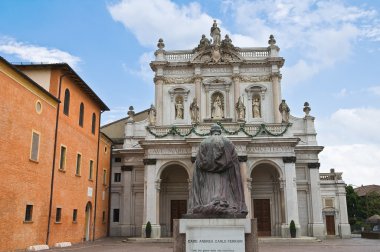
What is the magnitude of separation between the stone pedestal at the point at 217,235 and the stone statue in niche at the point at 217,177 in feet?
1.41

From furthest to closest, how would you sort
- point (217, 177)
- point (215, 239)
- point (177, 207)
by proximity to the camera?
point (177, 207)
point (217, 177)
point (215, 239)

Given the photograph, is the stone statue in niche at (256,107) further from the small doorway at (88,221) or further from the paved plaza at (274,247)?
the small doorway at (88,221)

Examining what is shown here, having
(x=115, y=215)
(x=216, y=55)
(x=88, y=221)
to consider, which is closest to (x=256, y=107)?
(x=216, y=55)

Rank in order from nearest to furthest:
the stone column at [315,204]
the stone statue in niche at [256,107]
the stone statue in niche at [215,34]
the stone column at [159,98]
A: the stone column at [315,204]
the stone statue in niche at [256,107]
the stone column at [159,98]
the stone statue in niche at [215,34]

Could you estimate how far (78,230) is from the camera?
26.9 meters

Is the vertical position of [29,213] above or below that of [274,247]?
above

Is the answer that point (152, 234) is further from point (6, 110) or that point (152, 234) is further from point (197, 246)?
point (197, 246)

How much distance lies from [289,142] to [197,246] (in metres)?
21.9

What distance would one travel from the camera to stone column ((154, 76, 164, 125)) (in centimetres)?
3584

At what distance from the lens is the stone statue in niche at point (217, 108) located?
35.5 m

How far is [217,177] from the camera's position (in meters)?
9.73

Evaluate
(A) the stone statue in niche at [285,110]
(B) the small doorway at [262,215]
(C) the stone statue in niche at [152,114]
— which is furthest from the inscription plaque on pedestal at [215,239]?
(C) the stone statue in niche at [152,114]

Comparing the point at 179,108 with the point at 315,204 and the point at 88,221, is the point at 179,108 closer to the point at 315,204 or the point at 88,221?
the point at 88,221

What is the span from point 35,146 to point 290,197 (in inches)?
713
